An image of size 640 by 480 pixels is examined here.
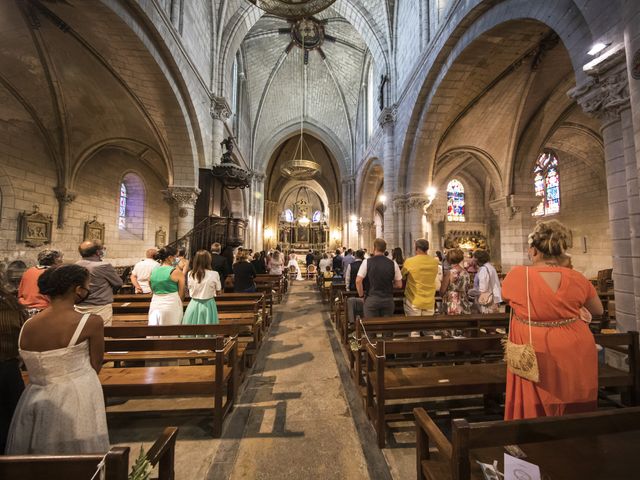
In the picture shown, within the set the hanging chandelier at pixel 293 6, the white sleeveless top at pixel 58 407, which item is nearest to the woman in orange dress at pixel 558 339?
the white sleeveless top at pixel 58 407

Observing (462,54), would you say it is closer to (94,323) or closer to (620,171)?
(620,171)

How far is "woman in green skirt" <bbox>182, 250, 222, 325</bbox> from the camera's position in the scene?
3.92 m

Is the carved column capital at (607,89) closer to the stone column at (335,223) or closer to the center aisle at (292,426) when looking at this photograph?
the center aisle at (292,426)

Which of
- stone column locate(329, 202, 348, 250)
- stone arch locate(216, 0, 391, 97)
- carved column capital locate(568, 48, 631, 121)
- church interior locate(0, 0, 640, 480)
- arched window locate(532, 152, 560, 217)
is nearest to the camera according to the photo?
church interior locate(0, 0, 640, 480)

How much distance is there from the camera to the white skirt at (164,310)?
375cm

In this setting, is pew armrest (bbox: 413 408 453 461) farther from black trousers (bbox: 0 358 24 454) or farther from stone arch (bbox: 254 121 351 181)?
stone arch (bbox: 254 121 351 181)

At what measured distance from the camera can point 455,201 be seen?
20.5m

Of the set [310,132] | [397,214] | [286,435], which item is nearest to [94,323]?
[286,435]

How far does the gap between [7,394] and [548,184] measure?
2120 cm

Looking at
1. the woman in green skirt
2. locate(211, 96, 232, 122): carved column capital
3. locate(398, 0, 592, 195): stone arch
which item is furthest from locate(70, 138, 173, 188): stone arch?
locate(398, 0, 592, 195): stone arch

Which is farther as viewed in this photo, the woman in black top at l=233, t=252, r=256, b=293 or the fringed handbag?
the woman in black top at l=233, t=252, r=256, b=293

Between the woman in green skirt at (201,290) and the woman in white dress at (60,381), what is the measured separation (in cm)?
220

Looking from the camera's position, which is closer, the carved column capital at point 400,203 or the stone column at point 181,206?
the stone column at point 181,206

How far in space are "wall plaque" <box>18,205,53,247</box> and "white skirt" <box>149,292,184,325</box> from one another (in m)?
9.68
